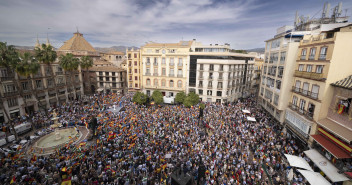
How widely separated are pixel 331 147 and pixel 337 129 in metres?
2.32

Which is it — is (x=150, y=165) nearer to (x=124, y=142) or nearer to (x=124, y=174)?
(x=124, y=174)

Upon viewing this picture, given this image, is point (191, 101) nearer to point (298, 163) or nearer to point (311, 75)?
point (311, 75)

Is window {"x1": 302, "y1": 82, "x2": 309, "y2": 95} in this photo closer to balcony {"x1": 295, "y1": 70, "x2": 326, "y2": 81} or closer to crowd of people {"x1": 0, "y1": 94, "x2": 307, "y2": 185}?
balcony {"x1": 295, "y1": 70, "x2": 326, "y2": 81}

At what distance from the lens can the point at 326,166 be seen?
1823 centimetres

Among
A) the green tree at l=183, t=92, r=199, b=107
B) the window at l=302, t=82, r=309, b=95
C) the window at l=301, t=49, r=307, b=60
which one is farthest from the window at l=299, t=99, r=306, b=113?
the green tree at l=183, t=92, r=199, b=107

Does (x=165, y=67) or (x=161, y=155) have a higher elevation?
(x=165, y=67)

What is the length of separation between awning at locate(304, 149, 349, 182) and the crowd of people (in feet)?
8.37

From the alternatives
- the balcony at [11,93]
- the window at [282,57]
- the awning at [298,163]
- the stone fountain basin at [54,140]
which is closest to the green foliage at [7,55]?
the balcony at [11,93]

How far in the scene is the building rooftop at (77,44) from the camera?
65625mm

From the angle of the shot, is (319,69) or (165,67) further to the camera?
(165,67)

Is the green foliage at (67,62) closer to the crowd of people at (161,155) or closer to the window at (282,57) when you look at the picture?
the crowd of people at (161,155)

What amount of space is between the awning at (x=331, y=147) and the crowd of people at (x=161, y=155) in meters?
3.78

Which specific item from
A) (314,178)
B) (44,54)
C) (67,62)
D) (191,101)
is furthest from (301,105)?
(67,62)

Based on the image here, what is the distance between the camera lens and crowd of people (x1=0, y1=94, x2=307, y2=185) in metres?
17.4
